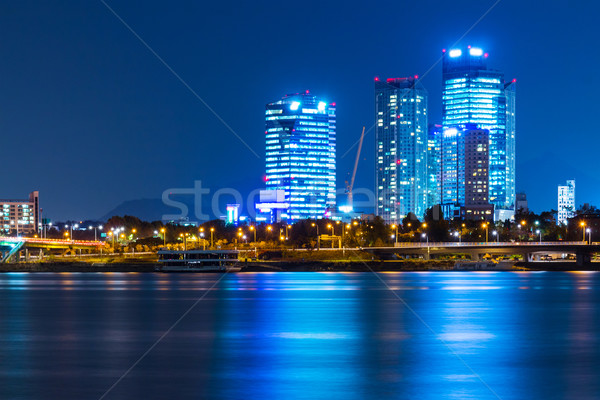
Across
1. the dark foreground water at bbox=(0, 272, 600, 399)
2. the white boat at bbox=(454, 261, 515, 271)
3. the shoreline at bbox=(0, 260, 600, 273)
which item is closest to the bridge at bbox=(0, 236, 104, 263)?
the shoreline at bbox=(0, 260, 600, 273)

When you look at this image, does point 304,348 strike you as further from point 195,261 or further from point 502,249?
point 502,249

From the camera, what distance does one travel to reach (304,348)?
33656 mm

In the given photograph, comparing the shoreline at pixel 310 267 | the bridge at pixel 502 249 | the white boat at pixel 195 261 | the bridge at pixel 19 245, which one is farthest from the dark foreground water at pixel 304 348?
the bridge at pixel 19 245

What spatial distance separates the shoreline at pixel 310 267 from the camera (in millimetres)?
137625

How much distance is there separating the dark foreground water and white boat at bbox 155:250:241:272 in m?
69.5

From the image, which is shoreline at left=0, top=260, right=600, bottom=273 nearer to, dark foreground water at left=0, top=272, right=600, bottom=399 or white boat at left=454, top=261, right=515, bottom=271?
white boat at left=454, top=261, right=515, bottom=271

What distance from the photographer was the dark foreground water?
24703mm

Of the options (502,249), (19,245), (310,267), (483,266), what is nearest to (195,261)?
(310,267)

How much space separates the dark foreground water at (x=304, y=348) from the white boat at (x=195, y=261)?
6953cm

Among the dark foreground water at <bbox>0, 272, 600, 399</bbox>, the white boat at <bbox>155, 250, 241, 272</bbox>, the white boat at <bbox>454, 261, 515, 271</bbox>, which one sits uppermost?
the dark foreground water at <bbox>0, 272, 600, 399</bbox>

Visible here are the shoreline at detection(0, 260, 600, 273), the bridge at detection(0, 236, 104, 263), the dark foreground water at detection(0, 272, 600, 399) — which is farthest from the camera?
the bridge at detection(0, 236, 104, 263)

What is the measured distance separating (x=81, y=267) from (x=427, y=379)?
122640 mm

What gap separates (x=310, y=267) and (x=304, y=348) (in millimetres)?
106262

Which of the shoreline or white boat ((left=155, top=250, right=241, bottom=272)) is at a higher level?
white boat ((left=155, top=250, right=241, bottom=272))
